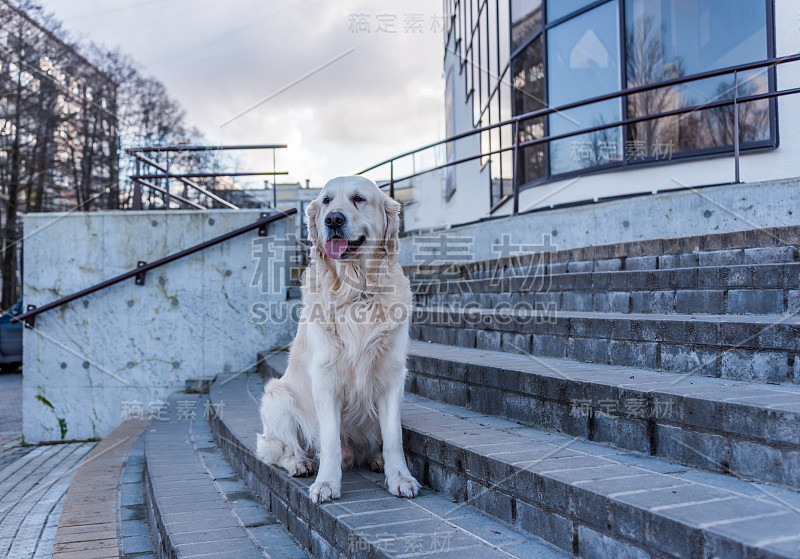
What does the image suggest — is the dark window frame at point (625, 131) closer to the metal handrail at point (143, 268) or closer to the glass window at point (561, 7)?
the glass window at point (561, 7)

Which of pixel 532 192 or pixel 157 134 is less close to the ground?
pixel 157 134

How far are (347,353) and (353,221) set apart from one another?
0.69 m

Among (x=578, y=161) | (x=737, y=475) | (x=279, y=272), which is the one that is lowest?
(x=737, y=475)

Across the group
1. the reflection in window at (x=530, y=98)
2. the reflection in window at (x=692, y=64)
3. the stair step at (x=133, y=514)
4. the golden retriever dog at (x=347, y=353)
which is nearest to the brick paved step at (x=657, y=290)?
the golden retriever dog at (x=347, y=353)

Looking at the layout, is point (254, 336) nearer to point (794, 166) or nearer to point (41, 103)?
point (794, 166)

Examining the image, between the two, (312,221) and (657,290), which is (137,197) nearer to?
(312,221)

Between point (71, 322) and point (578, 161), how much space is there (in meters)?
7.93

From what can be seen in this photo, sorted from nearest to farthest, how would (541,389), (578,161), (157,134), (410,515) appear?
(410,515)
(541,389)
(578,161)
(157,134)

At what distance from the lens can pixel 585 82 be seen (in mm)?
9906

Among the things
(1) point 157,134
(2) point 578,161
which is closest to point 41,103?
(1) point 157,134

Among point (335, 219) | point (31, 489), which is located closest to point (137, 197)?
point (31, 489)

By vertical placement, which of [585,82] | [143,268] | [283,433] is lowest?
[283,433]

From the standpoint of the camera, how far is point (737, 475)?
7.16 feet

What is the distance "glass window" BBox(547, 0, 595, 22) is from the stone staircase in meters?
6.48
